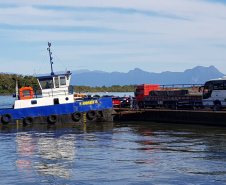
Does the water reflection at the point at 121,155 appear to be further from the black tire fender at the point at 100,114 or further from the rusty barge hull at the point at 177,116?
the black tire fender at the point at 100,114

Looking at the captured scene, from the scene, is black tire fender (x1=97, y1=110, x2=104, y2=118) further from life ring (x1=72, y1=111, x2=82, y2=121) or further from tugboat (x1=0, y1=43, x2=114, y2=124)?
life ring (x1=72, y1=111, x2=82, y2=121)

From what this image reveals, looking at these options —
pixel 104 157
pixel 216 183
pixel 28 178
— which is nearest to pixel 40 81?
pixel 104 157

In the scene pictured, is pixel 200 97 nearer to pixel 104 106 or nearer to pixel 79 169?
pixel 104 106

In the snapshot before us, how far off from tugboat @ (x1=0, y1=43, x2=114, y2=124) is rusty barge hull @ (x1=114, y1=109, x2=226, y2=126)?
301 centimetres

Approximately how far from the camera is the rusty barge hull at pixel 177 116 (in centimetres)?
3319

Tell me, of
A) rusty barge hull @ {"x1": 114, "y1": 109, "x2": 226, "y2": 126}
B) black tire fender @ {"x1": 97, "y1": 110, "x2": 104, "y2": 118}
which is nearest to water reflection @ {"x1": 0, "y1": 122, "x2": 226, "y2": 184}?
rusty barge hull @ {"x1": 114, "y1": 109, "x2": 226, "y2": 126}

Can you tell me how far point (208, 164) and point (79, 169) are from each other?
578 centimetres

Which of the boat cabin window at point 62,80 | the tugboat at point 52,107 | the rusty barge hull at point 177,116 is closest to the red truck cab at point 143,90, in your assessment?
the rusty barge hull at point 177,116

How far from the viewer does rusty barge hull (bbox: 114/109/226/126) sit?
33188mm

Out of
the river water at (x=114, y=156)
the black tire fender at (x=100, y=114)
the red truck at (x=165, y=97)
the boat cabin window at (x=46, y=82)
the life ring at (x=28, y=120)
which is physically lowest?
the river water at (x=114, y=156)

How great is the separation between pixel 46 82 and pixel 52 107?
2.69 m

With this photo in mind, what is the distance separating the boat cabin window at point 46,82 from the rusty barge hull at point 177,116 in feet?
23.2

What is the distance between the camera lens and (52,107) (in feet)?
120

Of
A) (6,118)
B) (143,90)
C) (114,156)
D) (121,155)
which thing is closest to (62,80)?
(6,118)
